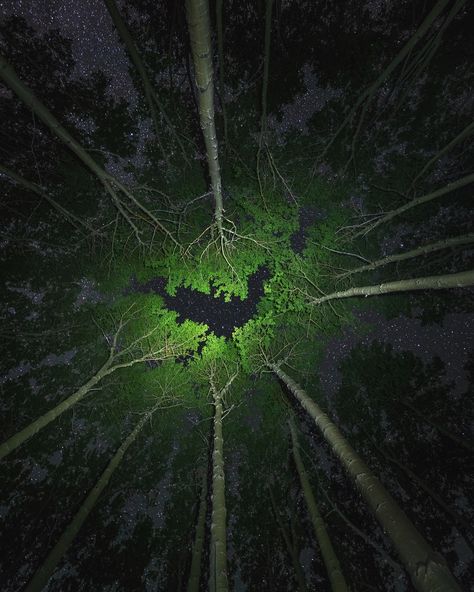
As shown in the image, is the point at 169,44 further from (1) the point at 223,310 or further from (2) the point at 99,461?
(2) the point at 99,461

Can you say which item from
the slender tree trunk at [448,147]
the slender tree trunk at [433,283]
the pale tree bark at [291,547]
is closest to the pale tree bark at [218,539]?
the pale tree bark at [291,547]

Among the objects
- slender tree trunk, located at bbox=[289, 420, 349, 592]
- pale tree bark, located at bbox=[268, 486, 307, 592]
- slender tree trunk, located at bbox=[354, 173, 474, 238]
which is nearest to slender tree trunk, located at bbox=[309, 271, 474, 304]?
slender tree trunk, located at bbox=[354, 173, 474, 238]

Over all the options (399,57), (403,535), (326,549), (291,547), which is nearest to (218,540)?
(326,549)

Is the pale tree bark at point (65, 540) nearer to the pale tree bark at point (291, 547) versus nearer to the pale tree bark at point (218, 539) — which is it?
the pale tree bark at point (218, 539)

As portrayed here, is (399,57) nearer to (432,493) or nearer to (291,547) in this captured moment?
(432,493)

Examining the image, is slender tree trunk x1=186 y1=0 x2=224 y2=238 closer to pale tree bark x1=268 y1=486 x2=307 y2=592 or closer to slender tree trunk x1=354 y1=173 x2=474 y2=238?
slender tree trunk x1=354 y1=173 x2=474 y2=238

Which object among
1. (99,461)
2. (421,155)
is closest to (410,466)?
(421,155)

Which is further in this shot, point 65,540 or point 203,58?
point 65,540
